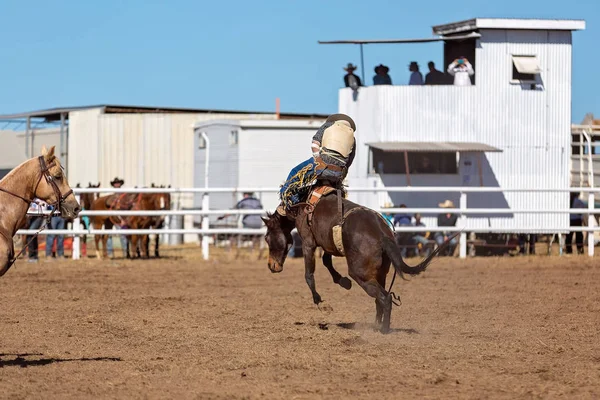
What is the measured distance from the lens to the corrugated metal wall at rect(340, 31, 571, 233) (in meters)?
22.8

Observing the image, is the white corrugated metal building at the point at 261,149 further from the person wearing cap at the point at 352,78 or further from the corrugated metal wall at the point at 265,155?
the person wearing cap at the point at 352,78

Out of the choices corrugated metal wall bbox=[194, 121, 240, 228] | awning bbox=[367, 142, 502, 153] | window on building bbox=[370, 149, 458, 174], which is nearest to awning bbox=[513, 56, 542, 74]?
awning bbox=[367, 142, 502, 153]

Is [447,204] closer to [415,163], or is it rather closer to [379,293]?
[415,163]

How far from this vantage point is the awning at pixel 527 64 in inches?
886

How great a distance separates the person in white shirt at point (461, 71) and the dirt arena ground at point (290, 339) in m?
8.46

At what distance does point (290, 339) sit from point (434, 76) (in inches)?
614

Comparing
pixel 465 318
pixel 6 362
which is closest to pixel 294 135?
pixel 465 318

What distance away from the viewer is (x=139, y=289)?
13625mm

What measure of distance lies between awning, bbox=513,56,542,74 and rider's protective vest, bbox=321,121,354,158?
559 inches

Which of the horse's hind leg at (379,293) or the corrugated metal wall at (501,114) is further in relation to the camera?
the corrugated metal wall at (501,114)

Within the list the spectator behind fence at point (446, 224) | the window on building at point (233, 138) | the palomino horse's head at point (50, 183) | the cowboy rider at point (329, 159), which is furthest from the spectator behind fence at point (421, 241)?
the palomino horse's head at point (50, 183)

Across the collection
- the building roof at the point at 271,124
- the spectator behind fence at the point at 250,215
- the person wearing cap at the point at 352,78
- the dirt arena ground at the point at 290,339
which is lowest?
the dirt arena ground at the point at 290,339

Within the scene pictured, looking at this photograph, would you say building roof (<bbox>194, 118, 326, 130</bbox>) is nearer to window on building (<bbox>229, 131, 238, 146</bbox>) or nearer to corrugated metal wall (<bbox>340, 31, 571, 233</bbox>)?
window on building (<bbox>229, 131, 238, 146</bbox>)

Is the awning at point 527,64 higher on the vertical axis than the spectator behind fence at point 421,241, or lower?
higher
